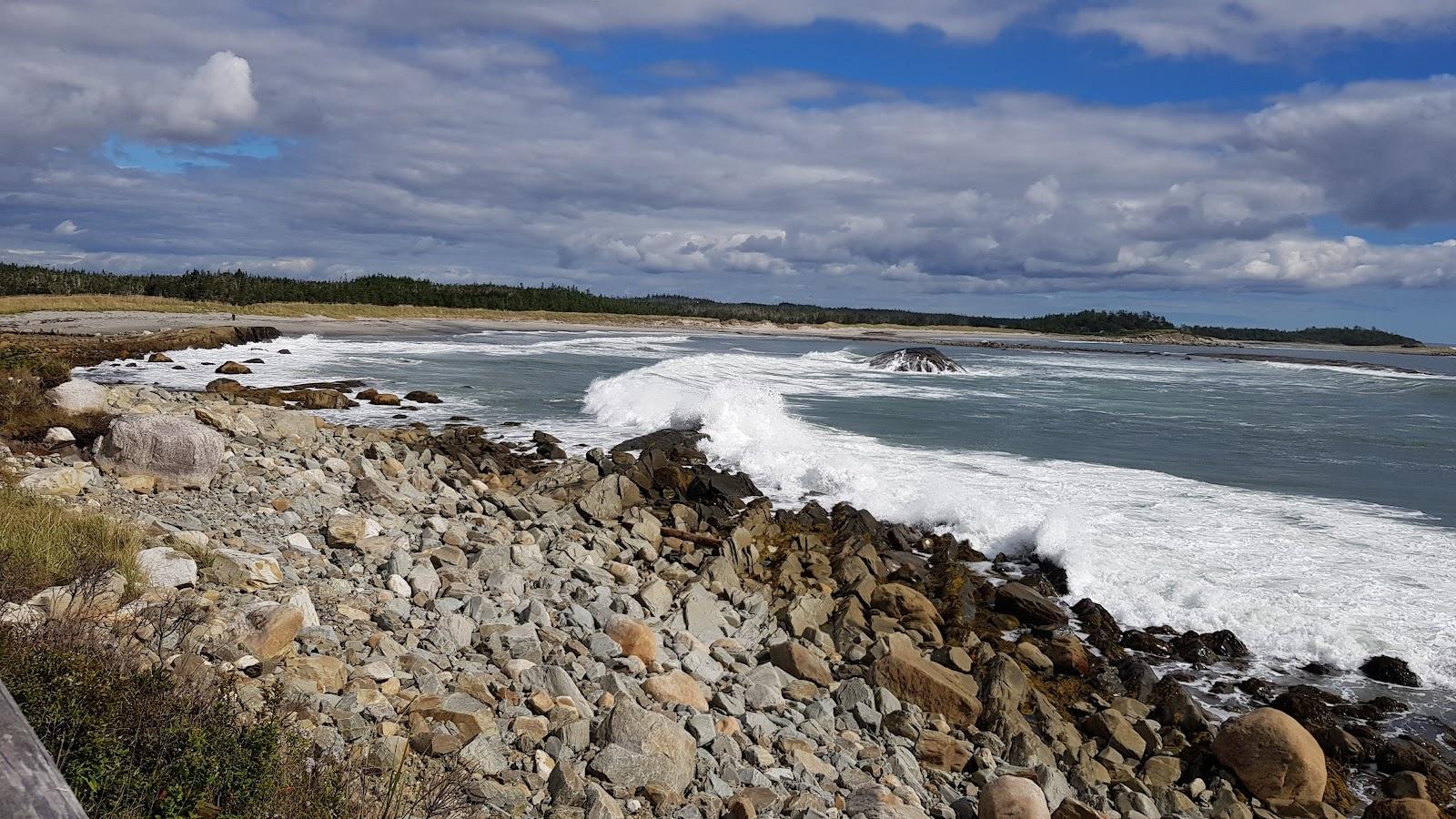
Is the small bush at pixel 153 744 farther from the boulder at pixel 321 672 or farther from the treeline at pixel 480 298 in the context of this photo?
the treeline at pixel 480 298

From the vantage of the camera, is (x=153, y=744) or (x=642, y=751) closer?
(x=153, y=744)

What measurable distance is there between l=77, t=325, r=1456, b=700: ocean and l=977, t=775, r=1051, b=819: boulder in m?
5.01

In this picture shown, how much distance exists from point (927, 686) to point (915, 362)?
4350cm

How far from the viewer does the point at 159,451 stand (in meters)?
9.12

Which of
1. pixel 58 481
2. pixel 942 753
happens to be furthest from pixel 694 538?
pixel 58 481

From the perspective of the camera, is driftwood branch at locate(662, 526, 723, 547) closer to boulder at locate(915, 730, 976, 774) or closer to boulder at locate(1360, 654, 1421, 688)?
boulder at locate(915, 730, 976, 774)

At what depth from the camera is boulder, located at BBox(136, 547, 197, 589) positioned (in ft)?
19.7

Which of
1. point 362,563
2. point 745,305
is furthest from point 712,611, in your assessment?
point 745,305

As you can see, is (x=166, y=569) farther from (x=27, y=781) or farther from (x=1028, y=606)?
(x=1028, y=606)

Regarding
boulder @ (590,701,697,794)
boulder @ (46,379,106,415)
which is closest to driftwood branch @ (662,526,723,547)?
boulder @ (590,701,697,794)

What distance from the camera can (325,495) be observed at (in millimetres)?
9789

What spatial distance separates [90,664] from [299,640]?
5.17 feet

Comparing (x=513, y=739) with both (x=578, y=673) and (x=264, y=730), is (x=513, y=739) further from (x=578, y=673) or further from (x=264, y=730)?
(x=264, y=730)

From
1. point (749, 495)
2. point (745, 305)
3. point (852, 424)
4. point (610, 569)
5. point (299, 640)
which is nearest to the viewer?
point (299, 640)
